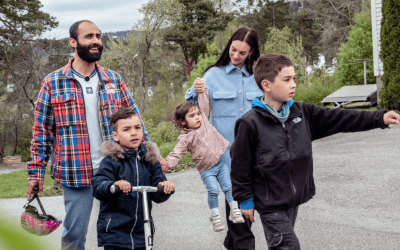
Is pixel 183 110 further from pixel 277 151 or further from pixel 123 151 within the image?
pixel 277 151

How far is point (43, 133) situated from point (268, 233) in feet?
5.62

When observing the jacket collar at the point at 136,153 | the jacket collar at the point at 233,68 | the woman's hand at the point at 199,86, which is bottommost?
the jacket collar at the point at 136,153

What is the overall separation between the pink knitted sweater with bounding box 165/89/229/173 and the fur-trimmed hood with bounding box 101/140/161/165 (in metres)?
0.80

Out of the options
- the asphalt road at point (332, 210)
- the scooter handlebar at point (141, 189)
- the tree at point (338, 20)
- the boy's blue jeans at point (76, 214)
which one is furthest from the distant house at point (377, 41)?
the tree at point (338, 20)

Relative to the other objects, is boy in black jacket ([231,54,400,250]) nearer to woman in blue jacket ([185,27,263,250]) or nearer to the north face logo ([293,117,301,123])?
the north face logo ([293,117,301,123])

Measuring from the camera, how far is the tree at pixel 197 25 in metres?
45.1

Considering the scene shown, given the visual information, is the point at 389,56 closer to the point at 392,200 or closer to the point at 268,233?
the point at 392,200

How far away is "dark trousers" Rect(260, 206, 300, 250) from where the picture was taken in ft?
8.82

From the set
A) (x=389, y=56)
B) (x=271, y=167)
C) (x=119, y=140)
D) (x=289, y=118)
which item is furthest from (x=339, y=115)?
(x=389, y=56)

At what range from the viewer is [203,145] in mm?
3992

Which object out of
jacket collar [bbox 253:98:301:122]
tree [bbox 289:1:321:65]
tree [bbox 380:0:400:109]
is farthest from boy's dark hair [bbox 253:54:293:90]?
tree [bbox 289:1:321:65]

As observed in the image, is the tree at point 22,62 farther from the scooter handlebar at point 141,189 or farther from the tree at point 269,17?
the tree at point 269,17

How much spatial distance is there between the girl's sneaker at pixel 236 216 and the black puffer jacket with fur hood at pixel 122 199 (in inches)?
37.7

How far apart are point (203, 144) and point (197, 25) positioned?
141 feet
